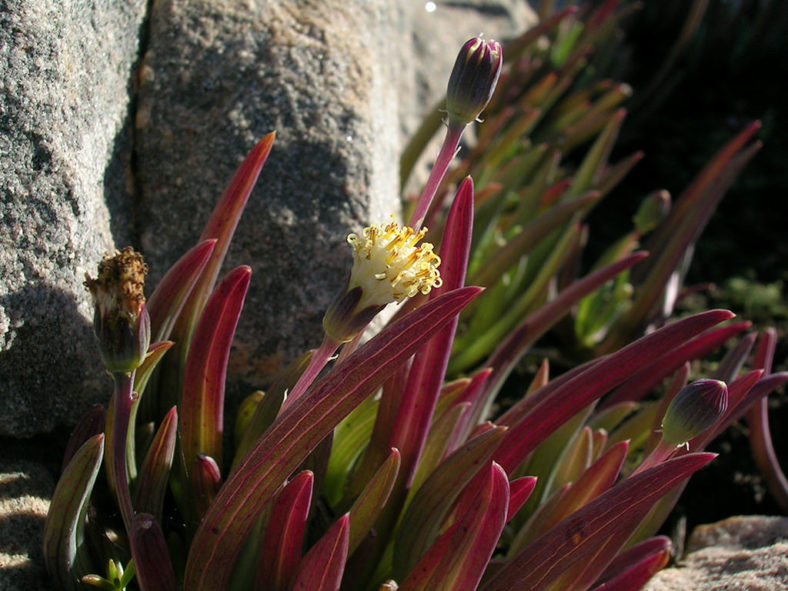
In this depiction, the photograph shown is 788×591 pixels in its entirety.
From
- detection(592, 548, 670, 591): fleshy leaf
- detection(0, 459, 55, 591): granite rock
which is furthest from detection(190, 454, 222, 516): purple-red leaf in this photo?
detection(592, 548, 670, 591): fleshy leaf

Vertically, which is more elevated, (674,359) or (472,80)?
(472,80)

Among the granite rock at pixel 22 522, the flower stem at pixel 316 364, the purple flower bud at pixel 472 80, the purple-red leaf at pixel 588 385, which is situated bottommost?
the granite rock at pixel 22 522

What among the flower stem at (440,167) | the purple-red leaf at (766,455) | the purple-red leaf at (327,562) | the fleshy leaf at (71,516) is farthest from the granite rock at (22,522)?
the purple-red leaf at (766,455)

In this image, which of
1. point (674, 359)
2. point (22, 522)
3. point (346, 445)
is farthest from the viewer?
point (674, 359)

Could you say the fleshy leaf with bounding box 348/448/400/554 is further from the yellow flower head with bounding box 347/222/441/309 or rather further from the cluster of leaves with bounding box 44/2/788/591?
the yellow flower head with bounding box 347/222/441/309

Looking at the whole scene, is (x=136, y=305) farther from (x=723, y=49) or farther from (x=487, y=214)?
(x=723, y=49)

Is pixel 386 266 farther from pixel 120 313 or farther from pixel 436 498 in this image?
pixel 436 498

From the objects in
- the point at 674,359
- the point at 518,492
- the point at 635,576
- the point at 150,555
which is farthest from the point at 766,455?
the point at 150,555

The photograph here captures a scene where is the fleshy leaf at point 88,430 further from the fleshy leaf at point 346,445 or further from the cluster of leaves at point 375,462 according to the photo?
the fleshy leaf at point 346,445
